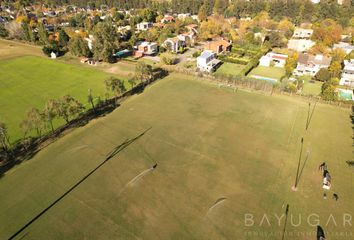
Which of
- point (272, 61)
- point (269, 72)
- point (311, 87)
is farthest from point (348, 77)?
point (272, 61)

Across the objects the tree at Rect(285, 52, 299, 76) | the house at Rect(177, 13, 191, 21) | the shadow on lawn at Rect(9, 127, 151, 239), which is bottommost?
the shadow on lawn at Rect(9, 127, 151, 239)

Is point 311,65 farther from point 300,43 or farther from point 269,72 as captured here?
point 300,43

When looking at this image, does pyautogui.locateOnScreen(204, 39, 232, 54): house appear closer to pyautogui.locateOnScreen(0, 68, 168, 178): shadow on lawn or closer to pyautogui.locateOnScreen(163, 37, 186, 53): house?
pyautogui.locateOnScreen(163, 37, 186, 53): house

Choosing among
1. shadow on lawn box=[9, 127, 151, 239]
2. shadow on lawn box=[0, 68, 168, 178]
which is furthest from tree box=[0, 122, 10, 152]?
shadow on lawn box=[9, 127, 151, 239]

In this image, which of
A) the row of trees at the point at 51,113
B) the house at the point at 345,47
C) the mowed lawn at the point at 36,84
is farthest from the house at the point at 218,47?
the row of trees at the point at 51,113

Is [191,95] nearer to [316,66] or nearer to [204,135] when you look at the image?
[204,135]
